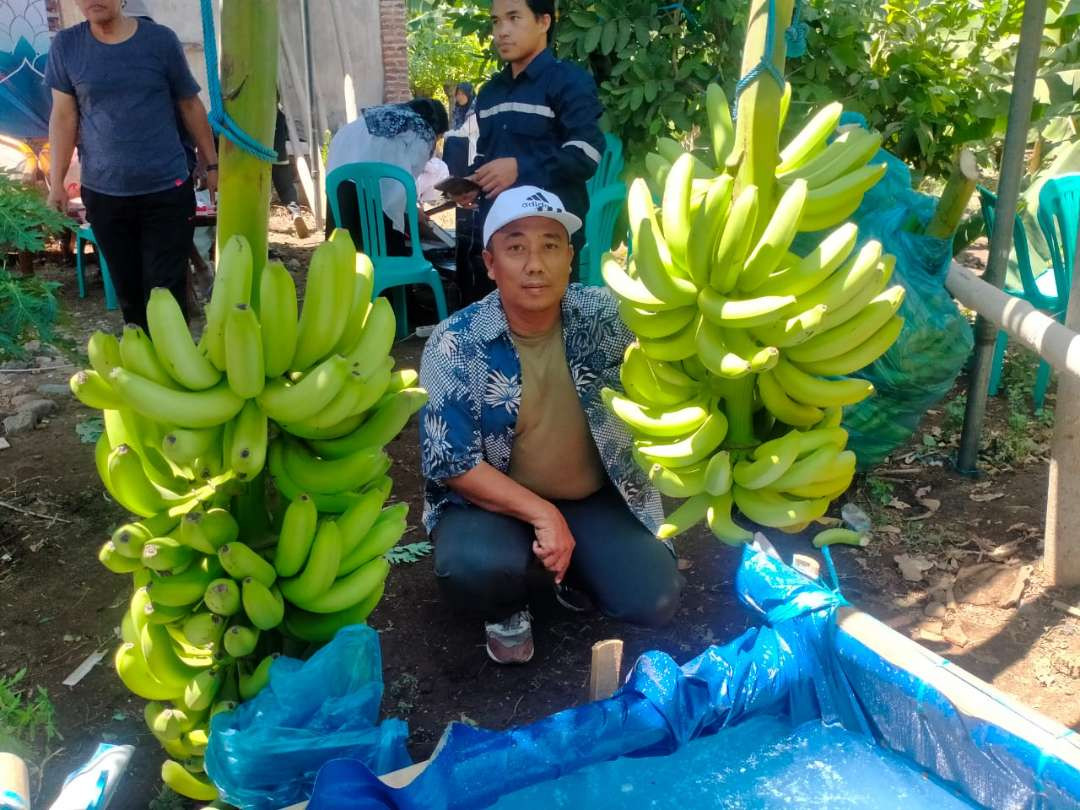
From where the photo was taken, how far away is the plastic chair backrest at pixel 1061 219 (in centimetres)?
395

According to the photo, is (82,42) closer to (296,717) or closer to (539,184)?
(539,184)

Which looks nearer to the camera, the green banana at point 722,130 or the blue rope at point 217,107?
the blue rope at point 217,107

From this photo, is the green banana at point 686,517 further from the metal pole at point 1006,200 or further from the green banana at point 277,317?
the metal pole at point 1006,200

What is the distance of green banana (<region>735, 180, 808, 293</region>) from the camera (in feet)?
5.85

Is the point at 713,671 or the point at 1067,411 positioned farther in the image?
the point at 1067,411

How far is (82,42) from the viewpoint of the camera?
400 centimetres

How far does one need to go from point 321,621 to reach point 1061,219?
370 centimetres

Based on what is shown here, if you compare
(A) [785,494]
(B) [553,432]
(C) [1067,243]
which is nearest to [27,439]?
(B) [553,432]

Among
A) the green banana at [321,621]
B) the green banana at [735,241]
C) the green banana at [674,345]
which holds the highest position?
the green banana at [735,241]

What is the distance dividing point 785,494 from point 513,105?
8.15ft

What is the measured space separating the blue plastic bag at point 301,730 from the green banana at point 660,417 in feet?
2.53

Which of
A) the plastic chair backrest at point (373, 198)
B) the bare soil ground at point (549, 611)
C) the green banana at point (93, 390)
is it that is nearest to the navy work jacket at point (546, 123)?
the plastic chair backrest at point (373, 198)

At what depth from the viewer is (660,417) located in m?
2.17

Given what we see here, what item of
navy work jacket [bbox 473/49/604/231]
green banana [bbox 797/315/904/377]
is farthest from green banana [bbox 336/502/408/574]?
navy work jacket [bbox 473/49/604/231]
